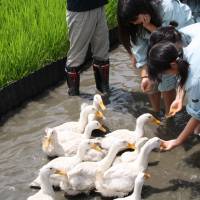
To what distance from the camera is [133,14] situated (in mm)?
4121

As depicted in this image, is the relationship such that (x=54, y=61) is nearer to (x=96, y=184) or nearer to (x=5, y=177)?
(x=5, y=177)

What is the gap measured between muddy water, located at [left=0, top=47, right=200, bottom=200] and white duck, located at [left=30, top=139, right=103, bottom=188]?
10 cm

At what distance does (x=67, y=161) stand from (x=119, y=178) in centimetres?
45

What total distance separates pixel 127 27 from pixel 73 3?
43.9 inches

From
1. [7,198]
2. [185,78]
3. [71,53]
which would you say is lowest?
[7,198]

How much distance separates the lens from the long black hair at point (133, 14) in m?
4.11

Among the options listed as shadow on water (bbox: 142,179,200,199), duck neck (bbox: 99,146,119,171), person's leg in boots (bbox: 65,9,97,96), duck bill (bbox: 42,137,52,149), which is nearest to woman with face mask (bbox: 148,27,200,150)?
shadow on water (bbox: 142,179,200,199)

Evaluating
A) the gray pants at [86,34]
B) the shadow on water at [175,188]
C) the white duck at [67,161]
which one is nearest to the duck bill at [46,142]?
the white duck at [67,161]

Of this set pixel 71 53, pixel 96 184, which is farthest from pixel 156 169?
pixel 71 53

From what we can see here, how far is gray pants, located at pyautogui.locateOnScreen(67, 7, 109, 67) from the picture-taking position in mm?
5332

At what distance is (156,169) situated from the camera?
4.24 metres

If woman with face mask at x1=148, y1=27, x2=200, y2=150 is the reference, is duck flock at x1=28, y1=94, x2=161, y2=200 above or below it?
below

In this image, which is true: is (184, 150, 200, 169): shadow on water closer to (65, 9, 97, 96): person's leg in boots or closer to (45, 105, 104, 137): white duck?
(45, 105, 104, 137): white duck

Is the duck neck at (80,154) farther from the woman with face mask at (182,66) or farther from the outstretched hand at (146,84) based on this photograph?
A: the outstretched hand at (146,84)
